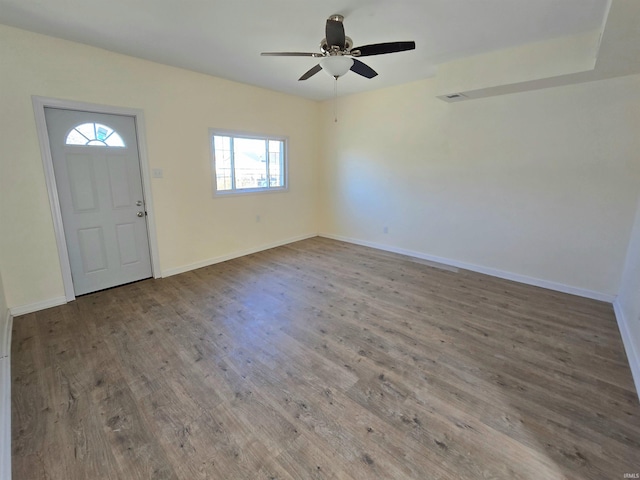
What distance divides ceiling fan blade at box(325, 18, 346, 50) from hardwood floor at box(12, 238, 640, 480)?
8.04ft

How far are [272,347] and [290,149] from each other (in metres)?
3.98

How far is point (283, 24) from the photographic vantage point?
261cm

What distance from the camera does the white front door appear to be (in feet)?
10.3

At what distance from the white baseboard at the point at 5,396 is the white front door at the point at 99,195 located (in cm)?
82

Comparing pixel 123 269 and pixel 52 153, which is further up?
pixel 52 153

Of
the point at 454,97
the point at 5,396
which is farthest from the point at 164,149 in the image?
the point at 454,97

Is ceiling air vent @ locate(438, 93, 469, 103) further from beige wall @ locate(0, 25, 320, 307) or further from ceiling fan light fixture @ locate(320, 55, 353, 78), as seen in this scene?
beige wall @ locate(0, 25, 320, 307)

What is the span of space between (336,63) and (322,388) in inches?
103

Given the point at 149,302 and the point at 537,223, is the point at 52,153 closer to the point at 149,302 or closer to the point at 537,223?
the point at 149,302

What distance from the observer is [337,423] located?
5.85 feet

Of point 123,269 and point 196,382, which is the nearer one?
point 196,382

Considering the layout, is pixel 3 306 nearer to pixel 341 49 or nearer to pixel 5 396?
pixel 5 396

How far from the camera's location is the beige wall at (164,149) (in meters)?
2.80

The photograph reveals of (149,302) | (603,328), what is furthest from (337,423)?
(603,328)
